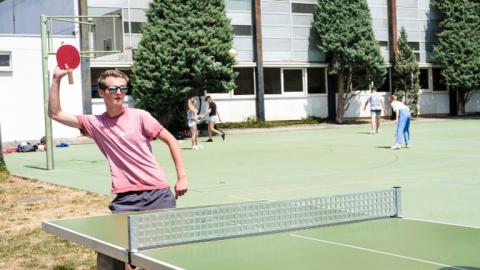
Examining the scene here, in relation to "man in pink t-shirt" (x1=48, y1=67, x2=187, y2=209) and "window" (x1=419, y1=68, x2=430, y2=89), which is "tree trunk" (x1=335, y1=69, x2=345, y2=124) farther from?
"man in pink t-shirt" (x1=48, y1=67, x2=187, y2=209)

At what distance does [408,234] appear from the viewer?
14.7 feet

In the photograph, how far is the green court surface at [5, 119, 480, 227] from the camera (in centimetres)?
1012

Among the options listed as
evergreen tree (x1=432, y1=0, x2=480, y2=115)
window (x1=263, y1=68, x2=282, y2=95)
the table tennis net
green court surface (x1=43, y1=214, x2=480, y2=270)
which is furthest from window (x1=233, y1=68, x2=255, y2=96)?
green court surface (x1=43, y1=214, x2=480, y2=270)

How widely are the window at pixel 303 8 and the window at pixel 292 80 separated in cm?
314

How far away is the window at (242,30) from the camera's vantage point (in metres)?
35.2

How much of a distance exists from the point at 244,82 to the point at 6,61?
481 inches

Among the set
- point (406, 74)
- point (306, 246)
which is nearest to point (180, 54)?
point (406, 74)

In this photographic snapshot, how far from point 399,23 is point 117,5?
656 inches

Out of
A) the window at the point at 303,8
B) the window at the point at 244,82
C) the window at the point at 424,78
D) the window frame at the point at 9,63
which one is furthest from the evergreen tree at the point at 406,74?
the window frame at the point at 9,63

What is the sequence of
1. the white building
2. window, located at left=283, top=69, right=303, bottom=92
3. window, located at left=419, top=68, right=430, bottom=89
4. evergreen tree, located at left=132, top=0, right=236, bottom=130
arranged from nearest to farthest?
1. the white building
2. evergreen tree, located at left=132, top=0, right=236, bottom=130
3. window, located at left=283, top=69, right=303, bottom=92
4. window, located at left=419, top=68, right=430, bottom=89

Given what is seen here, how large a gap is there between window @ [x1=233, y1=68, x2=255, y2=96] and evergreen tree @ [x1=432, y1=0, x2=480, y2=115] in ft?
38.2

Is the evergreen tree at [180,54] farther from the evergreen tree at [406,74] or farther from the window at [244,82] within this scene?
the evergreen tree at [406,74]

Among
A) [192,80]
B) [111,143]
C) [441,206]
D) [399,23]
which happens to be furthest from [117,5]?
[111,143]

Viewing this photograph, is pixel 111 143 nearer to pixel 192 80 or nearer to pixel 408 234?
pixel 408 234
